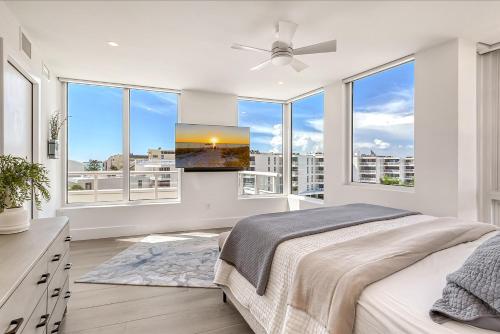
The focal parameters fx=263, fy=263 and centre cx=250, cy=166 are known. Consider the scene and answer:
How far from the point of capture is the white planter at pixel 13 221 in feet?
5.26

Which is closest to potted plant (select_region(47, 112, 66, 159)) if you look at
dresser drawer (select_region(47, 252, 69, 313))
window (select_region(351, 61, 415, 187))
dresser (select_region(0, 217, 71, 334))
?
dresser (select_region(0, 217, 71, 334))

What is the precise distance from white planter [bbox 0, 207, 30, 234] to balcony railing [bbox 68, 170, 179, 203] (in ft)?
10.2

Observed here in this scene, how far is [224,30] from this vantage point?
268cm

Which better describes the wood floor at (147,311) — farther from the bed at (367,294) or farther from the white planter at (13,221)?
the white planter at (13,221)

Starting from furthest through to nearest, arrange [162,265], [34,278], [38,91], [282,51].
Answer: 1. [38,91]
2. [162,265]
3. [282,51]
4. [34,278]

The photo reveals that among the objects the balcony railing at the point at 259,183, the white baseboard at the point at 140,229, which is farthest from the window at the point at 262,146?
the white baseboard at the point at 140,229

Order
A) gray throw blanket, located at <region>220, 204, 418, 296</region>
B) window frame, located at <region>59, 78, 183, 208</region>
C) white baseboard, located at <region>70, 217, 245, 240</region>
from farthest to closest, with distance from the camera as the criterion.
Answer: window frame, located at <region>59, 78, 183, 208</region>
white baseboard, located at <region>70, 217, 245, 240</region>
gray throw blanket, located at <region>220, 204, 418, 296</region>

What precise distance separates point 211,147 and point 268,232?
330cm

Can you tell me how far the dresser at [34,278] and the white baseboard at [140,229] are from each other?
8.10ft

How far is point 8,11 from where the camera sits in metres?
2.35

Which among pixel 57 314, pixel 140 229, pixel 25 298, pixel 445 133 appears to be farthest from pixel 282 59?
pixel 140 229

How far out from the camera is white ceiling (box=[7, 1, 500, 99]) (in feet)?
7.56

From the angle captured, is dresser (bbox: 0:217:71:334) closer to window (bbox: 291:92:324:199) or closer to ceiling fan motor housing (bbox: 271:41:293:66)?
ceiling fan motor housing (bbox: 271:41:293:66)

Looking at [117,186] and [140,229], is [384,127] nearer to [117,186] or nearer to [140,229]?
[140,229]
